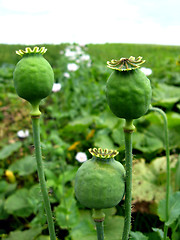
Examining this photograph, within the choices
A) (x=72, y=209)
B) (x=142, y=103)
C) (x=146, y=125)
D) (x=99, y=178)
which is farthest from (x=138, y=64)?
(x=146, y=125)

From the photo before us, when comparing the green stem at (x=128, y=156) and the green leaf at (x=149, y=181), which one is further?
the green leaf at (x=149, y=181)

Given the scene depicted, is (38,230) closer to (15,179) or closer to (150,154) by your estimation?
(15,179)

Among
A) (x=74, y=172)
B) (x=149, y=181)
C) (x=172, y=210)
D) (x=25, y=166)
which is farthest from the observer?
(x=25, y=166)

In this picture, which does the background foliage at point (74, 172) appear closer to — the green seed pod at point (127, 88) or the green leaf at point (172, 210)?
the green leaf at point (172, 210)

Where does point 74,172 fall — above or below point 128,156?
below

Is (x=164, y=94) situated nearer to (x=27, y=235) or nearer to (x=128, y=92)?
(x=27, y=235)

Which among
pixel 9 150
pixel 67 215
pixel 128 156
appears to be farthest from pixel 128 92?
pixel 9 150

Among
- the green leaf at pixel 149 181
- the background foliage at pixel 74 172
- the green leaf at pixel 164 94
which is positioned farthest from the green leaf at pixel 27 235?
the green leaf at pixel 164 94
